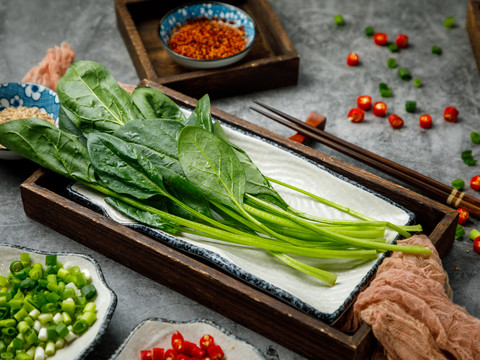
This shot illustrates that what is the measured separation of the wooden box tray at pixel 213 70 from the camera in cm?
311

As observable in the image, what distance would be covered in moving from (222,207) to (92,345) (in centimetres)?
65

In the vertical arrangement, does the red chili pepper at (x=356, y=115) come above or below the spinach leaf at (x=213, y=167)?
below

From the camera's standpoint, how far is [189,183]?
2.25m

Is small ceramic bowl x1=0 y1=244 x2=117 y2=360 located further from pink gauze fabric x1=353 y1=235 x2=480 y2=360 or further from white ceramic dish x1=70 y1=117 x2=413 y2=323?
pink gauze fabric x1=353 y1=235 x2=480 y2=360

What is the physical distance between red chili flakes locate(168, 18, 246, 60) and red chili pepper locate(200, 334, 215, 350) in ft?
5.11

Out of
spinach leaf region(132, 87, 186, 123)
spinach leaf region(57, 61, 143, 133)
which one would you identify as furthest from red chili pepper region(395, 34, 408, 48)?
spinach leaf region(57, 61, 143, 133)

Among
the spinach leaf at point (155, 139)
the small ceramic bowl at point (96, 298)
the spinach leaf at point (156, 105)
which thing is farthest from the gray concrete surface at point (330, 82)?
the spinach leaf at point (156, 105)

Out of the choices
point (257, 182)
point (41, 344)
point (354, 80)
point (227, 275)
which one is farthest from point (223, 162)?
point (354, 80)

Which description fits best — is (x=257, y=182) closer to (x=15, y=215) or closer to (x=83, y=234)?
(x=83, y=234)

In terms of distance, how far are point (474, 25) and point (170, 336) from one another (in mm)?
2406

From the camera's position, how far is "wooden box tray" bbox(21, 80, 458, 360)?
2.04 m

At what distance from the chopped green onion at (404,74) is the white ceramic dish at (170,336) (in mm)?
1879

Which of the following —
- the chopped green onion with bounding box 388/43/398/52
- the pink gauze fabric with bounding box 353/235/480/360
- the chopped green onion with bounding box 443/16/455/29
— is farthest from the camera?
the chopped green onion with bounding box 443/16/455/29

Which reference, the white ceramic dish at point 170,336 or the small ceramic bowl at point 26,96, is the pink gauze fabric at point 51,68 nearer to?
the small ceramic bowl at point 26,96
